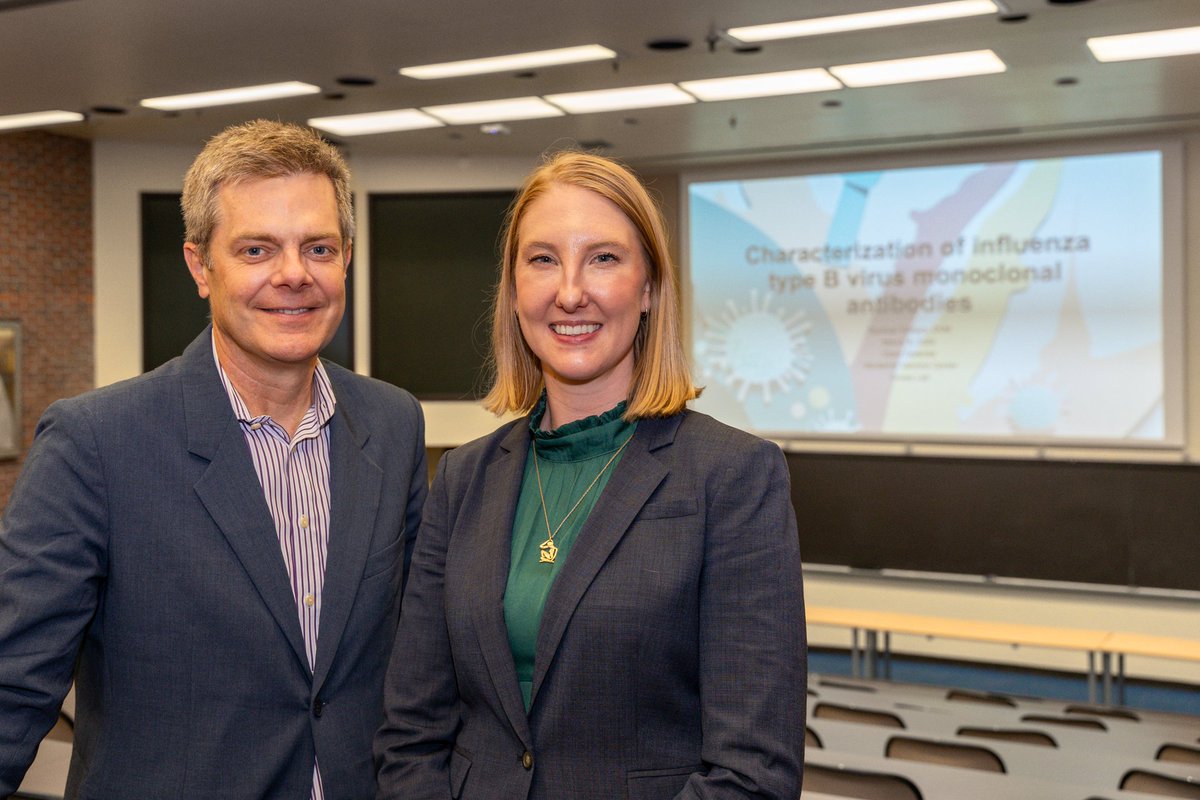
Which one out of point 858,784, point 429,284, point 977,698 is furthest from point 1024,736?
point 429,284

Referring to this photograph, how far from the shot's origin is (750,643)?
1604 mm

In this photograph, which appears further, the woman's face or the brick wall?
the brick wall

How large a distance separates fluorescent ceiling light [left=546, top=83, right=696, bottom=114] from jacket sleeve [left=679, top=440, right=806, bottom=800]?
608cm

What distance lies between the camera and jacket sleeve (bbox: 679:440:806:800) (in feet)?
5.20

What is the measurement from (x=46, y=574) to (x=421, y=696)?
62 centimetres

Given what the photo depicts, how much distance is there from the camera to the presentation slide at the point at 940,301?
8906mm

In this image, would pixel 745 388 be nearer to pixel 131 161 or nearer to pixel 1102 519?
pixel 1102 519

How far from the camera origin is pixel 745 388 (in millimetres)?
10445

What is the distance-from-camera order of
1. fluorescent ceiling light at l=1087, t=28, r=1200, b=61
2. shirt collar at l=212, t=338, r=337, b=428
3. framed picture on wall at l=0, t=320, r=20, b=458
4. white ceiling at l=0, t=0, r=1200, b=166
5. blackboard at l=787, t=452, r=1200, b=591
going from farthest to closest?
framed picture on wall at l=0, t=320, r=20, b=458, blackboard at l=787, t=452, r=1200, b=591, fluorescent ceiling light at l=1087, t=28, r=1200, b=61, white ceiling at l=0, t=0, r=1200, b=166, shirt collar at l=212, t=338, r=337, b=428

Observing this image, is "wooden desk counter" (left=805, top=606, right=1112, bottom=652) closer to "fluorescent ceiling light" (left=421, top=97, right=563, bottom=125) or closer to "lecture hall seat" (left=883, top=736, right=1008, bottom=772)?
"lecture hall seat" (left=883, top=736, right=1008, bottom=772)

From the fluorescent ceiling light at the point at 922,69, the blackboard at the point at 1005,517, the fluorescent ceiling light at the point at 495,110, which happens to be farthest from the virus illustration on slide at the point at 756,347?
the fluorescent ceiling light at the point at 922,69

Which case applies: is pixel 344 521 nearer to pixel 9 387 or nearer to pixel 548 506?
pixel 548 506

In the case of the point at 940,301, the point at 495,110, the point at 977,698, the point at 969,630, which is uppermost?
the point at 495,110

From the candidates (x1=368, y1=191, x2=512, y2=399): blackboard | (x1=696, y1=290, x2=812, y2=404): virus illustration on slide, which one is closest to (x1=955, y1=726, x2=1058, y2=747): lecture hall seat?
(x1=696, y1=290, x2=812, y2=404): virus illustration on slide
